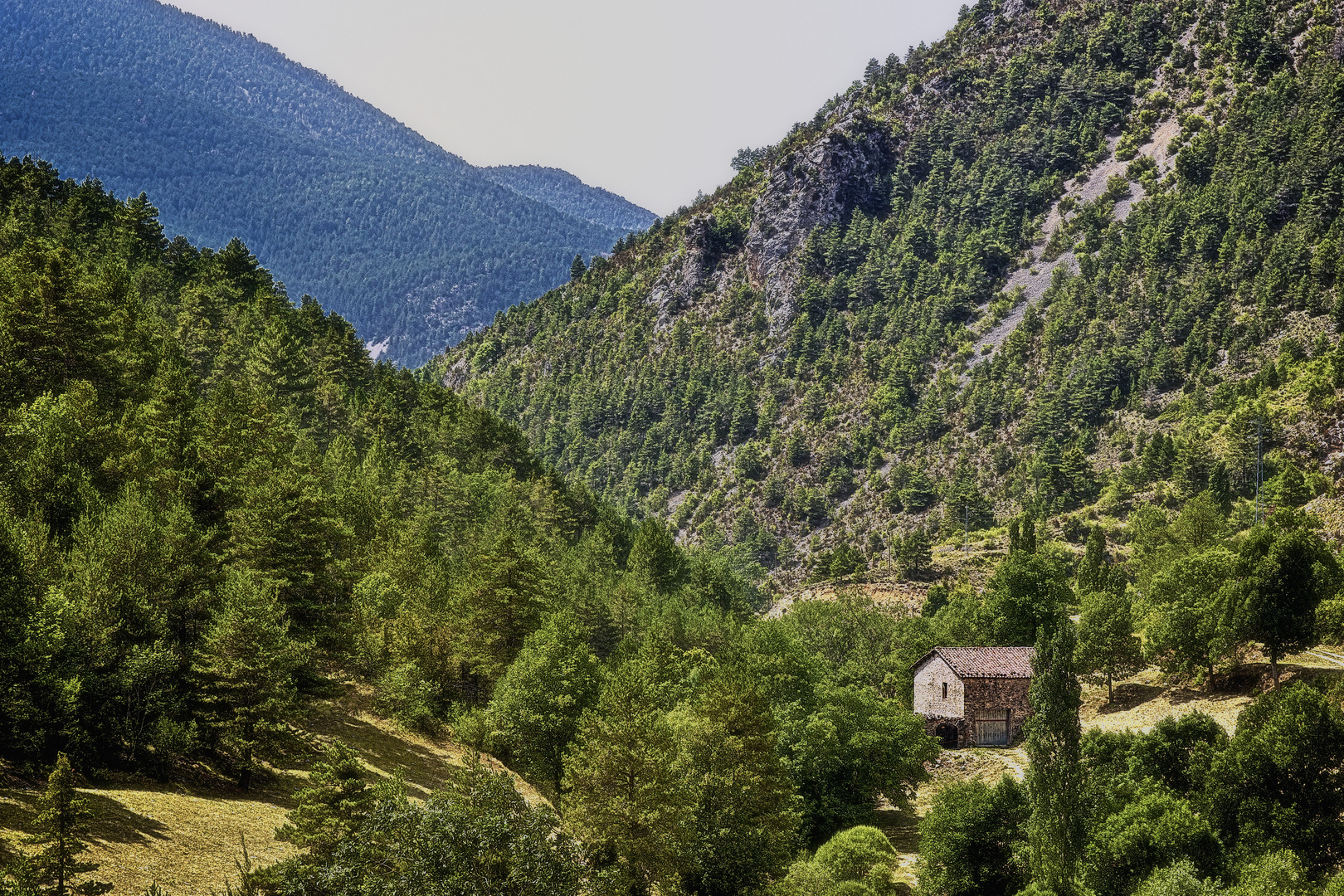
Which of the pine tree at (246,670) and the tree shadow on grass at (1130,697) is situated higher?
the pine tree at (246,670)

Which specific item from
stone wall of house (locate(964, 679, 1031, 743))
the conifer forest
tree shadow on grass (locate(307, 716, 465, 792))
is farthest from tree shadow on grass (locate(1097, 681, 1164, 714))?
tree shadow on grass (locate(307, 716, 465, 792))

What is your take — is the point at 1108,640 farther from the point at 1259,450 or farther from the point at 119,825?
the point at 1259,450

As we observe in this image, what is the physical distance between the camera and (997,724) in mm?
73000

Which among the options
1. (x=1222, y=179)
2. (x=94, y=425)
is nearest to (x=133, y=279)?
(x=94, y=425)

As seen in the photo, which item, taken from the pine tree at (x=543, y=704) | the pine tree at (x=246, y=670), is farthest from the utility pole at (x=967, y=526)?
the pine tree at (x=246, y=670)

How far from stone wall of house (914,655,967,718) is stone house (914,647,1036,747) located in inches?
2.3

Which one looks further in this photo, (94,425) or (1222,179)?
(1222,179)

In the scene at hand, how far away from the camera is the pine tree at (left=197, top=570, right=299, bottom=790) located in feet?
120

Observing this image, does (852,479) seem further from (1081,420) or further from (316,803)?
(316,803)

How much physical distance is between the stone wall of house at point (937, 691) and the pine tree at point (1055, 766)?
96.5ft

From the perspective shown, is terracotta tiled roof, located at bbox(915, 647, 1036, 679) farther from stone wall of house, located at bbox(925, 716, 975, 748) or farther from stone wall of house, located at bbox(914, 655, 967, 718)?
stone wall of house, located at bbox(925, 716, 975, 748)

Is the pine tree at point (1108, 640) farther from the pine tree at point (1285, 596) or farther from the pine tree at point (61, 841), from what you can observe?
the pine tree at point (61, 841)

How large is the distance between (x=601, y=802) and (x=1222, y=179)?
615 feet

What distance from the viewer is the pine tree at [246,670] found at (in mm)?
36656
